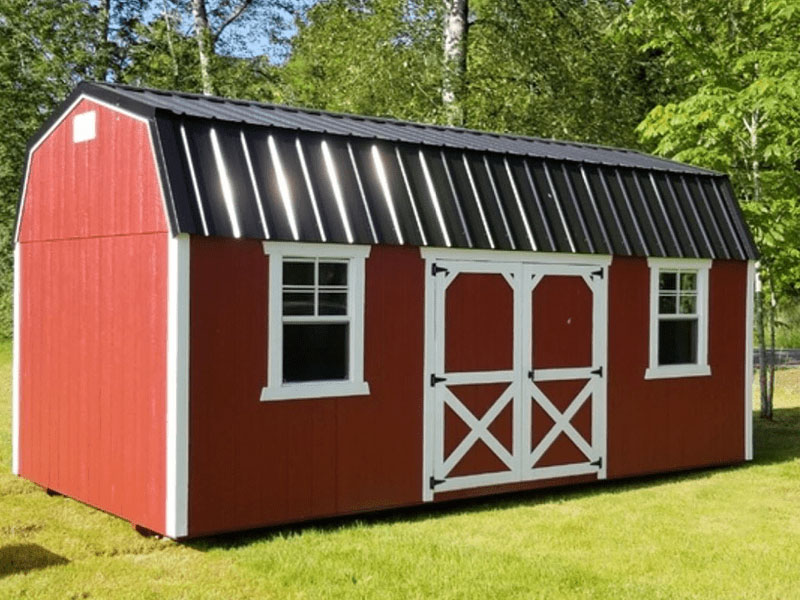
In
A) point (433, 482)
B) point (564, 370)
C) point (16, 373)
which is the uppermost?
point (564, 370)

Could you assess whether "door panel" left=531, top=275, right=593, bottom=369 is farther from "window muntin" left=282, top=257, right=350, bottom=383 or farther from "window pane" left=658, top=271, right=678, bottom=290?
"window muntin" left=282, top=257, right=350, bottom=383

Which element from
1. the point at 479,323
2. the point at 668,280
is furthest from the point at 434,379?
the point at 668,280

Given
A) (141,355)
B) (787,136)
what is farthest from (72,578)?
(787,136)

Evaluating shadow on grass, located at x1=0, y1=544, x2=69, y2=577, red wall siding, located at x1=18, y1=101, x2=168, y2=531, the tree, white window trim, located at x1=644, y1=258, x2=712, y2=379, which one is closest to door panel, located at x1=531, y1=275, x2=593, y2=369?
white window trim, located at x1=644, y1=258, x2=712, y2=379

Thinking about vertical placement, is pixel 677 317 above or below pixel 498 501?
above

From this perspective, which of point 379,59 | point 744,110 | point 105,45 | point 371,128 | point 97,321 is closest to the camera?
point 97,321

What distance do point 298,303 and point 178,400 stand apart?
1.33 meters

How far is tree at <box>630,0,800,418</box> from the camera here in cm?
1515

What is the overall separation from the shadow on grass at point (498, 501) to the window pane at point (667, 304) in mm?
1646

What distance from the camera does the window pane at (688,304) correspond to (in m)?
12.3

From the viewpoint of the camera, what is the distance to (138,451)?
29.5 ft

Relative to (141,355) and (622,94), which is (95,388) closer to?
(141,355)

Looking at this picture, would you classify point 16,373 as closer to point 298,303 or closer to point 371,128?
point 298,303

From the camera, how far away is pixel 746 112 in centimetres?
1555
